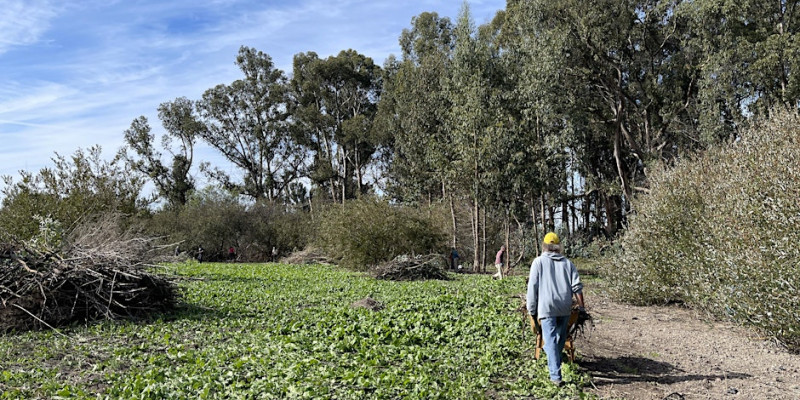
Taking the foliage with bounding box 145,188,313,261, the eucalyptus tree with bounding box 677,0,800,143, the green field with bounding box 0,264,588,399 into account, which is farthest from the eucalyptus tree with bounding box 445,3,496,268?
the foliage with bounding box 145,188,313,261

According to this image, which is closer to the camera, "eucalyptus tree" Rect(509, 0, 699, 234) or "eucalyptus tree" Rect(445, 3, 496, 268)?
"eucalyptus tree" Rect(445, 3, 496, 268)

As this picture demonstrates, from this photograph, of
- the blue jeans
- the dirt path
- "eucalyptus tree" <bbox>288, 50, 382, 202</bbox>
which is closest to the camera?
the blue jeans

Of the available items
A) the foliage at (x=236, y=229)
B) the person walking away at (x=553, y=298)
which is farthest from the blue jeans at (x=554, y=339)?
the foliage at (x=236, y=229)

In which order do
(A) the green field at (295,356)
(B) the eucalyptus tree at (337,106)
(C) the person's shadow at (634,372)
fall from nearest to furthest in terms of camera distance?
(A) the green field at (295,356) → (C) the person's shadow at (634,372) → (B) the eucalyptus tree at (337,106)

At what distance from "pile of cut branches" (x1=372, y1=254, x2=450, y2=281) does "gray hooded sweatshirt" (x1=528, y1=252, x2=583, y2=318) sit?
46.5 feet

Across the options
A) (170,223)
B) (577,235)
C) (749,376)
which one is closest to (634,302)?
(749,376)

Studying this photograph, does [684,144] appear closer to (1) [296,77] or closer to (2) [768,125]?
(2) [768,125]

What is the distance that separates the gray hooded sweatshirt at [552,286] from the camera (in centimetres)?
664

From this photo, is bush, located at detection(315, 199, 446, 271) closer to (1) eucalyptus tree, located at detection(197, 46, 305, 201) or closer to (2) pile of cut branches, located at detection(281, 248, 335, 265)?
(2) pile of cut branches, located at detection(281, 248, 335, 265)

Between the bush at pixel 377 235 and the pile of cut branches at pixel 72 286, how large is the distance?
50.2 feet

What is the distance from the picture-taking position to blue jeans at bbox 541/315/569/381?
6.63 meters

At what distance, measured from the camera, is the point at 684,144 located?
31.1 metres

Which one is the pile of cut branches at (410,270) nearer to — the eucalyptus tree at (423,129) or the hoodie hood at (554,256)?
the eucalyptus tree at (423,129)

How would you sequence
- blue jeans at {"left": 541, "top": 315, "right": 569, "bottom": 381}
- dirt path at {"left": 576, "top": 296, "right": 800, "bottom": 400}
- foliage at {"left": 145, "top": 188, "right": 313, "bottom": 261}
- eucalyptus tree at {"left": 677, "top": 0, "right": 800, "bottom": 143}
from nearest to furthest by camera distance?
blue jeans at {"left": 541, "top": 315, "right": 569, "bottom": 381} < dirt path at {"left": 576, "top": 296, "right": 800, "bottom": 400} < eucalyptus tree at {"left": 677, "top": 0, "right": 800, "bottom": 143} < foliage at {"left": 145, "top": 188, "right": 313, "bottom": 261}
